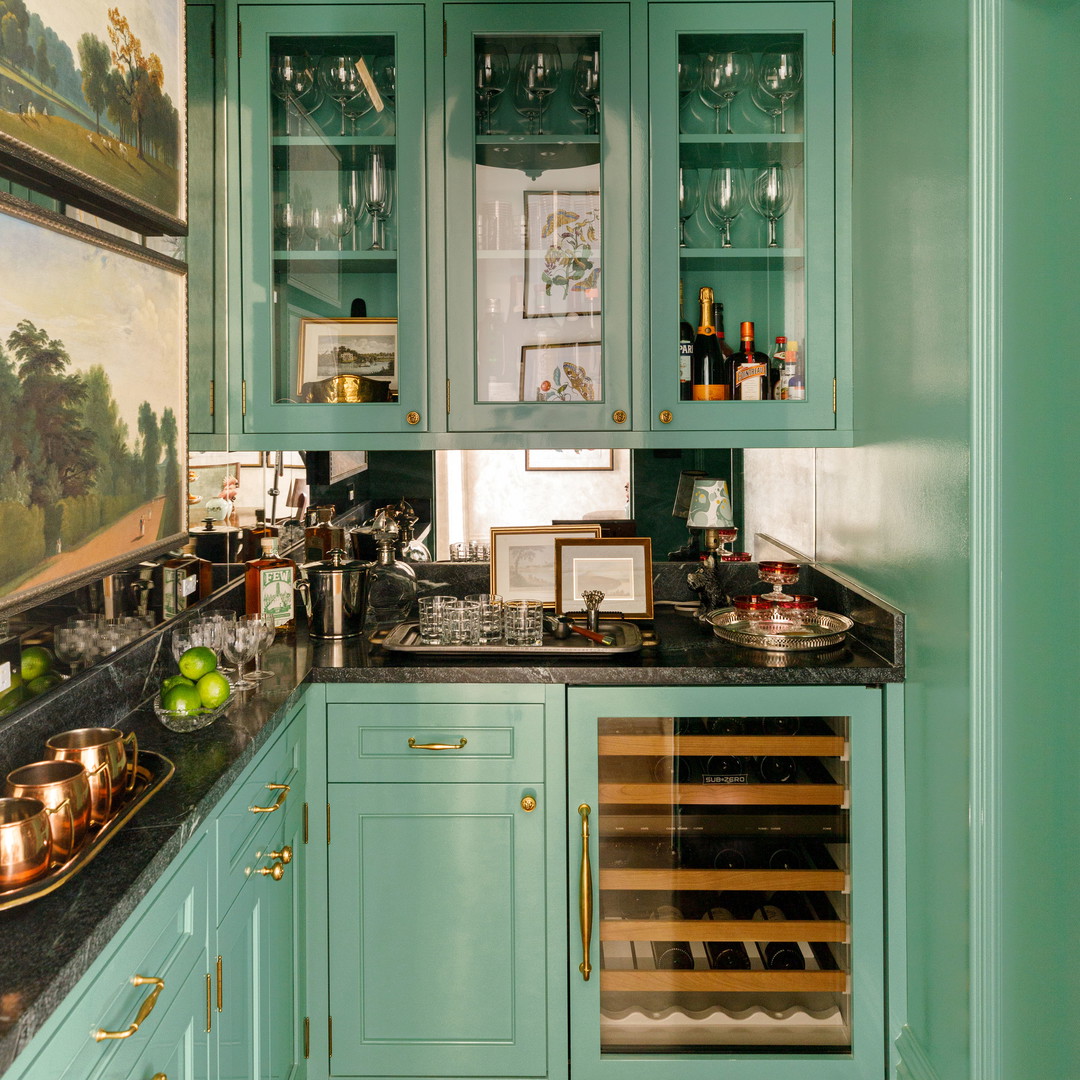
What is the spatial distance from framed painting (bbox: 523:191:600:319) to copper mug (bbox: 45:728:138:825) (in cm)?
144

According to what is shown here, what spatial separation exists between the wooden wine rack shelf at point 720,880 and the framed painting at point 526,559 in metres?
0.75

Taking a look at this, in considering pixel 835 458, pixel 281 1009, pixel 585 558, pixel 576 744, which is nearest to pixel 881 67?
pixel 835 458

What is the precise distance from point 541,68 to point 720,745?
64.0 inches

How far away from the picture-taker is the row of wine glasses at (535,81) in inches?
93.8

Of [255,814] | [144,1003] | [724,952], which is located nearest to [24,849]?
[144,1003]

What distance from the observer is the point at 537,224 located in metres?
2.40

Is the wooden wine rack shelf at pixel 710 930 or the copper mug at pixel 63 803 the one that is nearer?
the copper mug at pixel 63 803

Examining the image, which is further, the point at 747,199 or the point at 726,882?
the point at 747,199

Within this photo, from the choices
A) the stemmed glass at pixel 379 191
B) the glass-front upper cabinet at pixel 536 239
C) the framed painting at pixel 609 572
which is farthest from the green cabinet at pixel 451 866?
the stemmed glass at pixel 379 191

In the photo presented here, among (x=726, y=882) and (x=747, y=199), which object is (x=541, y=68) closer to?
(x=747, y=199)

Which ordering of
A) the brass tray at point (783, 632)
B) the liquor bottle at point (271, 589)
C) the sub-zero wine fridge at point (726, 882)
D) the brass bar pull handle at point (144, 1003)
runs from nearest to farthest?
1. the brass bar pull handle at point (144, 1003)
2. the sub-zero wine fridge at point (726, 882)
3. the brass tray at point (783, 632)
4. the liquor bottle at point (271, 589)

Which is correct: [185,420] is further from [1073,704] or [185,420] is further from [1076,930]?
[1076,930]

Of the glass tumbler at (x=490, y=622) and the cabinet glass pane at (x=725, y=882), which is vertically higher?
the glass tumbler at (x=490, y=622)

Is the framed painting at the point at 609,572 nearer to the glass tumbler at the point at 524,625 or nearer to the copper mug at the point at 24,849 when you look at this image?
the glass tumbler at the point at 524,625
